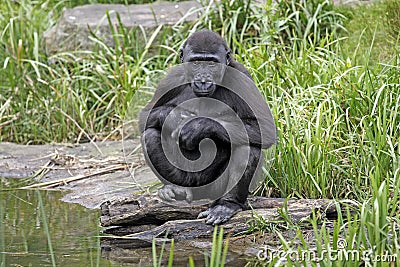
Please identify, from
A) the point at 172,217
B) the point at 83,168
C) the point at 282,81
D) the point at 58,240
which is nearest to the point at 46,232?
the point at 58,240

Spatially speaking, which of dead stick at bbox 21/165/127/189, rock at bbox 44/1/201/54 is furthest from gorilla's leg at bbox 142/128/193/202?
rock at bbox 44/1/201/54

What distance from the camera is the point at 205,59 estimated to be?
441 cm

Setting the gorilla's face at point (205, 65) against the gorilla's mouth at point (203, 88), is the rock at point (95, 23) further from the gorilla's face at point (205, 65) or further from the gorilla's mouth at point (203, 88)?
the gorilla's mouth at point (203, 88)

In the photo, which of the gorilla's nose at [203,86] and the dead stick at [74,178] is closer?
the gorilla's nose at [203,86]

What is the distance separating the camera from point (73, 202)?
5.68m

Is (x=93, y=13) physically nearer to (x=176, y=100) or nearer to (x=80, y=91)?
(x=80, y=91)

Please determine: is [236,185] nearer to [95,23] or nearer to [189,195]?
[189,195]

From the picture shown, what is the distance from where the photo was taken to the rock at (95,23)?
28.6 feet

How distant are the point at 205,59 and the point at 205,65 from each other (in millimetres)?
38

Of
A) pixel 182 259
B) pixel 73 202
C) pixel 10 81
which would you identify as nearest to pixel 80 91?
pixel 10 81

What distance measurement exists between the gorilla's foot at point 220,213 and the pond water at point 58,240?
0.24 m

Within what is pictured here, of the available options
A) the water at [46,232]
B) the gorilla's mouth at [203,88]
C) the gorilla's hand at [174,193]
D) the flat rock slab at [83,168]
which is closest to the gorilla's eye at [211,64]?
the gorilla's mouth at [203,88]

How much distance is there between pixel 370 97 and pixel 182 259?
2.30m

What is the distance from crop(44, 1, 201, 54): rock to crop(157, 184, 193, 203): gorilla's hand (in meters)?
4.24
